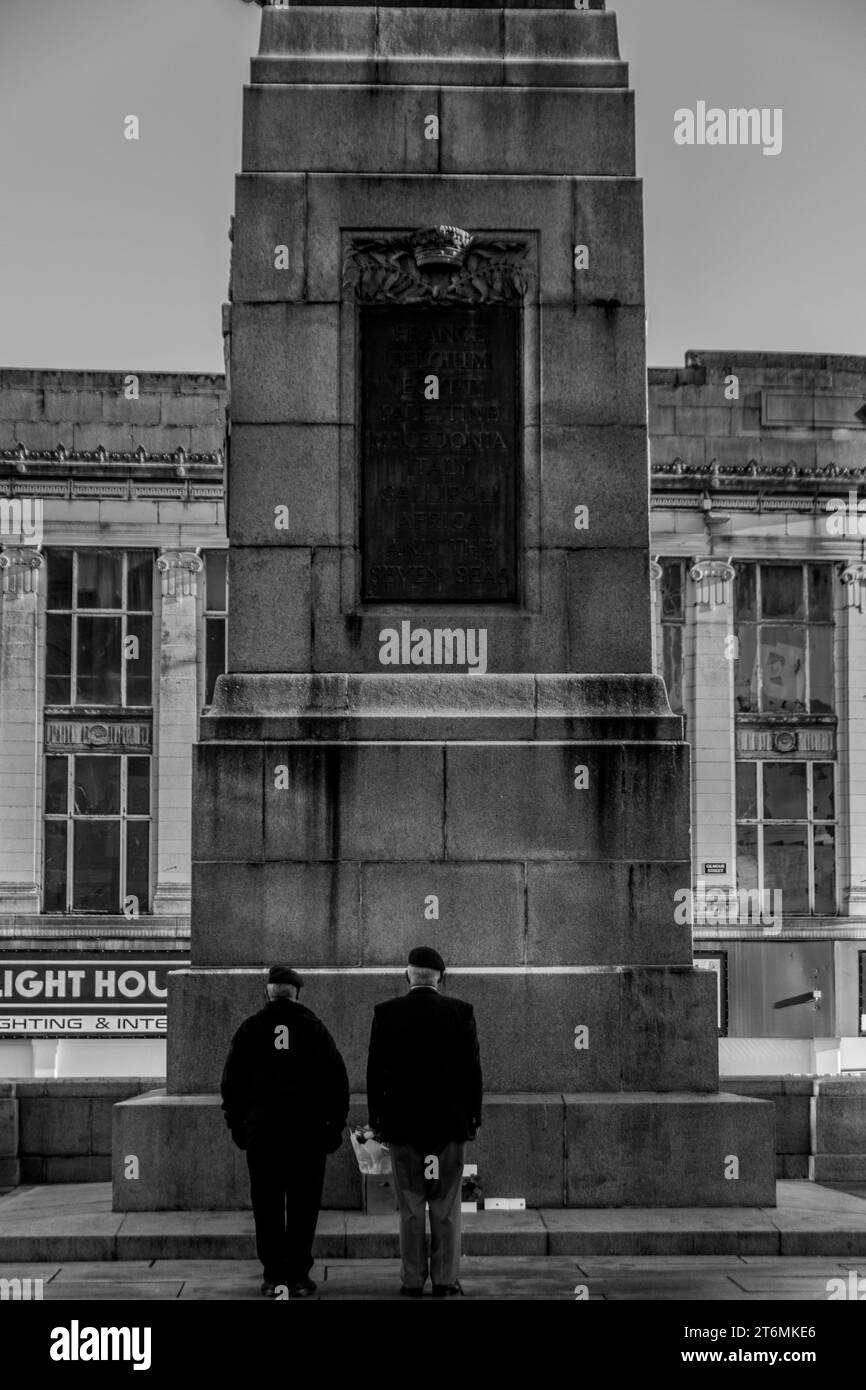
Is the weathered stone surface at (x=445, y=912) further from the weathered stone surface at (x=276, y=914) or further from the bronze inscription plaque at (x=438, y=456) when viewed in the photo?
the bronze inscription plaque at (x=438, y=456)

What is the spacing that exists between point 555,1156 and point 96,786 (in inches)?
1520

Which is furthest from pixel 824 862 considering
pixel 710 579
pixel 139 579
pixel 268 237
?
pixel 268 237

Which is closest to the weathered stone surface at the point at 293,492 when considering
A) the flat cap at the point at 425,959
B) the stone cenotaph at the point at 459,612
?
the stone cenotaph at the point at 459,612

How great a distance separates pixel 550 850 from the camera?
15.7 m

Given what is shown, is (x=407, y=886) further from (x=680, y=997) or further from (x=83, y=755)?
(x=83, y=755)

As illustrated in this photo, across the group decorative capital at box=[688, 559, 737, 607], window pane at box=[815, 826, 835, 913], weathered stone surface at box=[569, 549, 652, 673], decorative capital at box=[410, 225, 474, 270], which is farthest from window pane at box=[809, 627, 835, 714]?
decorative capital at box=[410, 225, 474, 270]

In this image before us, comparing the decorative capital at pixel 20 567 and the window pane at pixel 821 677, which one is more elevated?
the decorative capital at pixel 20 567

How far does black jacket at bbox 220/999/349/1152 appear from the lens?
1273cm

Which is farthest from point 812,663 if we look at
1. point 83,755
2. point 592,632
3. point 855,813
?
point 592,632

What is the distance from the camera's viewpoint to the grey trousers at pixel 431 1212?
1223 cm

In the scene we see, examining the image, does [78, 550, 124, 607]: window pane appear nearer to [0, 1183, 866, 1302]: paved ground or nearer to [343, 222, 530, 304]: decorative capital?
[343, 222, 530, 304]: decorative capital

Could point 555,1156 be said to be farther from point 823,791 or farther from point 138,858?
point 823,791

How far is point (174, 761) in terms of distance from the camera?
51.3 metres

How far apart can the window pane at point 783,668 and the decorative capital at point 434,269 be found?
37.3 m
